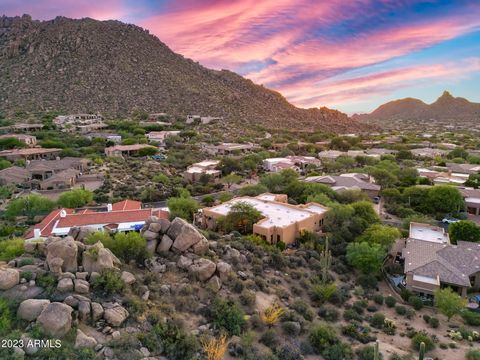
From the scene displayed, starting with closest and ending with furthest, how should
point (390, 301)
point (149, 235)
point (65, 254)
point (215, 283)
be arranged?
point (65, 254) < point (215, 283) < point (149, 235) < point (390, 301)

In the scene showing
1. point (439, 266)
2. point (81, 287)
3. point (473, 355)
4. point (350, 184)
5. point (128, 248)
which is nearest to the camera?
point (81, 287)

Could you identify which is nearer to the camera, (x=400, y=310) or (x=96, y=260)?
(x=96, y=260)

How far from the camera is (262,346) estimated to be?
1500 cm

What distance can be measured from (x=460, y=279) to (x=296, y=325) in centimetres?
1281

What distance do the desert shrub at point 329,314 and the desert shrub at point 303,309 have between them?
25.0 inches

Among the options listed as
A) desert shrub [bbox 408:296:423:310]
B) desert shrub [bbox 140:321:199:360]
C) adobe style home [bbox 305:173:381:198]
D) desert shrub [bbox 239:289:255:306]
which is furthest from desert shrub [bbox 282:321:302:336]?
adobe style home [bbox 305:173:381:198]

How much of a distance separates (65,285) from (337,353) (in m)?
11.6

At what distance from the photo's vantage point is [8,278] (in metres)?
12.9

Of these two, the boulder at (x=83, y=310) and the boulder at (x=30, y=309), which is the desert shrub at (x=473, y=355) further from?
the boulder at (x=30, y=309)

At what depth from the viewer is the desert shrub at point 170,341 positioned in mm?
12672

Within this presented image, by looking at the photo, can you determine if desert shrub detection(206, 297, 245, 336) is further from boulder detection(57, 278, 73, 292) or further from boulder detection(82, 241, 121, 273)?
boulder detection(57, 278, 73, 292)

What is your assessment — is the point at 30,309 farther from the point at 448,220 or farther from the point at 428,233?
the point at 448,220

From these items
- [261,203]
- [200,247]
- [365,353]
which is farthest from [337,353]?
[261,203]

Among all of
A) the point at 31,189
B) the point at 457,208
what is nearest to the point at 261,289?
the point at 457,208
